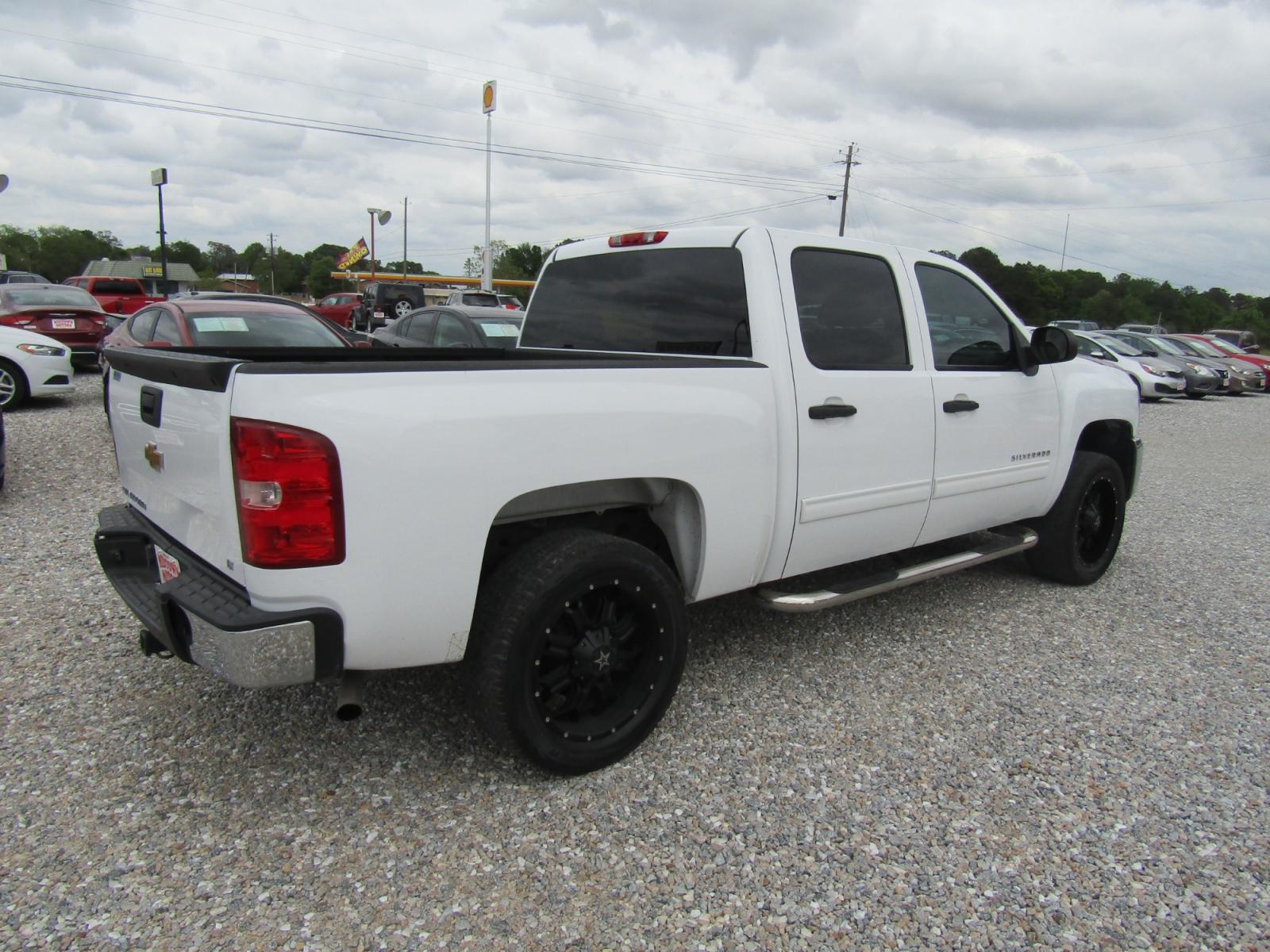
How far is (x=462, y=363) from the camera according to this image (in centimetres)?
248

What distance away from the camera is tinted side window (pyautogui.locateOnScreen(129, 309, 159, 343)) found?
855cm

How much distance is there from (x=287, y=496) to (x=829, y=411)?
6.71 ft

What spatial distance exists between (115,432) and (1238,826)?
13.9ft

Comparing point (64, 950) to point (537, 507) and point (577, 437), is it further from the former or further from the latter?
point (577, 437)

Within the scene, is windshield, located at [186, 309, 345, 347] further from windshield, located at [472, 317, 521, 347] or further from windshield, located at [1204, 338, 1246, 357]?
windshield, located at [1204, 338, 1246, 357]

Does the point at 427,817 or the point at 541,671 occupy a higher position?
the point at 541,671

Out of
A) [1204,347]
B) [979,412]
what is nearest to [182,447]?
[979,412]

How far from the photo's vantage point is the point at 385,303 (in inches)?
1324

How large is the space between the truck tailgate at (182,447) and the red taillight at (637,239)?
191 cm

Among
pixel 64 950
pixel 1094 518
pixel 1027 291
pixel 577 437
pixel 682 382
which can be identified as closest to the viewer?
pixel 64 950

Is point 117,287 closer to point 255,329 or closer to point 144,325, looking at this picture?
point 144,325

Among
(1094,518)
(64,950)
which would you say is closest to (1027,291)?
(1094,518)

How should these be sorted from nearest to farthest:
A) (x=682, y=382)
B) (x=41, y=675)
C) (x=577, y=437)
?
1. (x=577, y=437)
2. (x=682, y=382)
3. (x=41, y=675)

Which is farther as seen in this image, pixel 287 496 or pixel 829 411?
pixel 829 411
